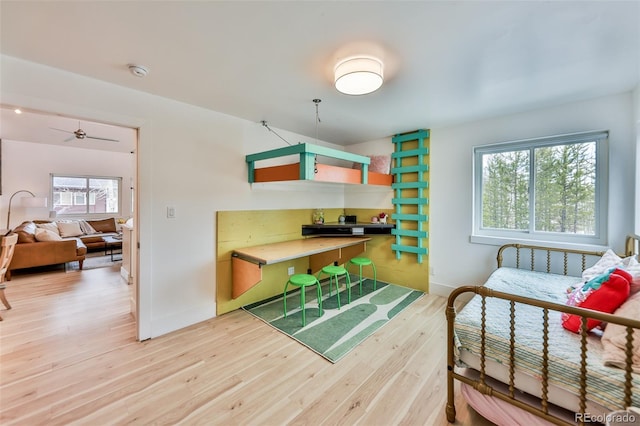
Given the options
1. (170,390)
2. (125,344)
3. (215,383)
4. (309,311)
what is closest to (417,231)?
(309,311)

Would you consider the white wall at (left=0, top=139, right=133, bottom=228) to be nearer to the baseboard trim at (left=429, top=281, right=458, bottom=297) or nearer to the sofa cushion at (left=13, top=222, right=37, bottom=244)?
the sofa cushion at (left=13, top=222, right=37, bottom=244)

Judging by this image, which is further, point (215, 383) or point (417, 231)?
point (417, 231)

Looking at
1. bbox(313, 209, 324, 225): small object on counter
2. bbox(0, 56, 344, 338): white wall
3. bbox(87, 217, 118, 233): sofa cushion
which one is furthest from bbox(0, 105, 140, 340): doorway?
bbox(313, 209, 324, 225): small object on counter

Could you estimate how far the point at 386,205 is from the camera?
405 cm

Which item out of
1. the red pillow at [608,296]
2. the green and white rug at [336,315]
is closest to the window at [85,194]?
the green and white rug at [336,315]

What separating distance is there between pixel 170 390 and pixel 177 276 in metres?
1.12

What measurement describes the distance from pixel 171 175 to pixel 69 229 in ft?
17.7

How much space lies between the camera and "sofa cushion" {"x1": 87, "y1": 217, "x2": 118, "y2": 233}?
6.60 metres

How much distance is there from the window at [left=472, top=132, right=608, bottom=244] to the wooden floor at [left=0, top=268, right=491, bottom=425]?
4.95 feet

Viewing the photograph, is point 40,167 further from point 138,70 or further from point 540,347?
point 540,347

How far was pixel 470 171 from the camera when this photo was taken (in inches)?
128

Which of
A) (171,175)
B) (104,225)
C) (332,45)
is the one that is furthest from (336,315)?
(104,225)

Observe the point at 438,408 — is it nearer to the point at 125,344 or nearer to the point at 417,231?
the point at 417,231

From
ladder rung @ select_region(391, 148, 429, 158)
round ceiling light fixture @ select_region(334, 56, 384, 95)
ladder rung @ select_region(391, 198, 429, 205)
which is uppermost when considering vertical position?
round ceiling light fixture @ select_region(334, 56, 384, 95)
